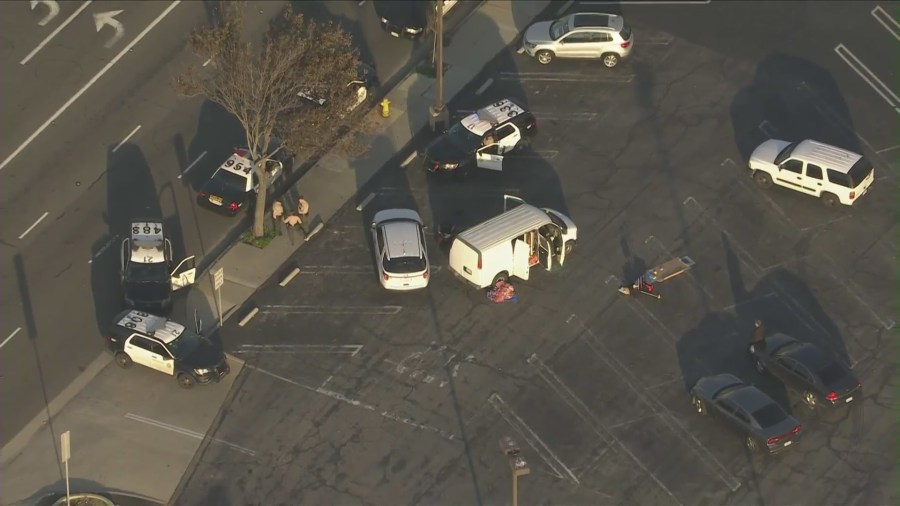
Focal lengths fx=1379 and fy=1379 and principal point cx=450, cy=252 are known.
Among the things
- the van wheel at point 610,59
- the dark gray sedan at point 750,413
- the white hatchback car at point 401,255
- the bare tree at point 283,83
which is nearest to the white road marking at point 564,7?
the van wheel at point 610,59

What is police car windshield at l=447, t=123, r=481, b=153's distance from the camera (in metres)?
50.4

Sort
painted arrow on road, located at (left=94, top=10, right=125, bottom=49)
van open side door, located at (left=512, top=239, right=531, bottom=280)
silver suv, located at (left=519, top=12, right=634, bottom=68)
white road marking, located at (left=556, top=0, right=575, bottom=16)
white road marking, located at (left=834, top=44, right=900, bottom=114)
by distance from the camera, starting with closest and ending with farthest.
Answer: van open side door, located at (left=512, top=239, right=531, bottom=280), white road marking, located at (left=834, top=44, right=900, bottom=114), silver suv, located at (left=519, top=12, right=634, bottom=68), painted arrow on road, located at (left=94, top=10, right=125, bottom=49), white road marking, located at (left=556, top=0, right=575, bottom=16)

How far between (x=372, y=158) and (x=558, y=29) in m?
9.65

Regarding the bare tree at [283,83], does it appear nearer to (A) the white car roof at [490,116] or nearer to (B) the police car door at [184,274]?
(B) the police car door at [184,274]

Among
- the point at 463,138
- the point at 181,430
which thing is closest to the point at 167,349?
the point at 181,430

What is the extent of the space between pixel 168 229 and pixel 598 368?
16100 mm

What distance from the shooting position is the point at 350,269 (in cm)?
4784

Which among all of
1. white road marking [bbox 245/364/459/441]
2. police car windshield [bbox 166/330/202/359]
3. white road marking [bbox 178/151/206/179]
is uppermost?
white road marking [bbox 178/151/206/179]

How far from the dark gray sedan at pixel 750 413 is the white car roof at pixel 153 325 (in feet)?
54.4

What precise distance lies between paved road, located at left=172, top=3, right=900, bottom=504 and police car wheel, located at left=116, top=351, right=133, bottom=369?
129 inches

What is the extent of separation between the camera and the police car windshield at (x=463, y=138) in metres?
50.4

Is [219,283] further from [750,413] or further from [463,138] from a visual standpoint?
[750,413]

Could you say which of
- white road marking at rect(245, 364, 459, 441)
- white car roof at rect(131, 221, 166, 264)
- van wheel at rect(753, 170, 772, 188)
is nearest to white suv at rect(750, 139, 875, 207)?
van wheel at rect(753, 170, 772, 188)

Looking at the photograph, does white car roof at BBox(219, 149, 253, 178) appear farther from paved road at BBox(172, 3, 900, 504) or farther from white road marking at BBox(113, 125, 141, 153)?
white road marking at BBox(113, 125, 141, 153)
